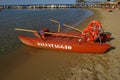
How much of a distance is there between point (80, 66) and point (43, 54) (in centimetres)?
286

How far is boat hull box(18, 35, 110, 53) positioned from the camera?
10688 millimetres

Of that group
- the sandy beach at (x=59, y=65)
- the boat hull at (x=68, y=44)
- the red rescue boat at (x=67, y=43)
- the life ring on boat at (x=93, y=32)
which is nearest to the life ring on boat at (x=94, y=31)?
the life ring on boat at (x=93, y=32)

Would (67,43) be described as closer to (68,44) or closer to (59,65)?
(68,44)

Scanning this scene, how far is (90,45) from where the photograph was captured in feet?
35.7

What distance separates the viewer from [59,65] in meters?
9.52

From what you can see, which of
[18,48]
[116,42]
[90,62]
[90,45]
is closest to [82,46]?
[90,45]

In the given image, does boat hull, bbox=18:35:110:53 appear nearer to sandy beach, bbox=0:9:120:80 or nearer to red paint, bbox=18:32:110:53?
red paint, bbox=18:32:110:53

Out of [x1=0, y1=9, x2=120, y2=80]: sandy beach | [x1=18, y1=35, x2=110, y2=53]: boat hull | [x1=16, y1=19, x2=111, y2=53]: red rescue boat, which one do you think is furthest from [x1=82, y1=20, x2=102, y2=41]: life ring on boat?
[x1=0, y1=9, x2=120, y2=80]: sandy beach

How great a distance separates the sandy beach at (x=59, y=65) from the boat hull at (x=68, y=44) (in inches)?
10.8

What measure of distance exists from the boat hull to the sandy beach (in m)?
0.27

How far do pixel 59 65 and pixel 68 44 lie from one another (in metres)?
2.03

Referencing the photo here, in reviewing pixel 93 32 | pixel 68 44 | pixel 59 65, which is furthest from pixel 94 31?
pixel 59 65

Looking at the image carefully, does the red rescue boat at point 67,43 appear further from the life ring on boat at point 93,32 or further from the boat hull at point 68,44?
the life ring on boat at point 93,32

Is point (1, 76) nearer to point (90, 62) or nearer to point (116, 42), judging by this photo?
point (90, 62)
